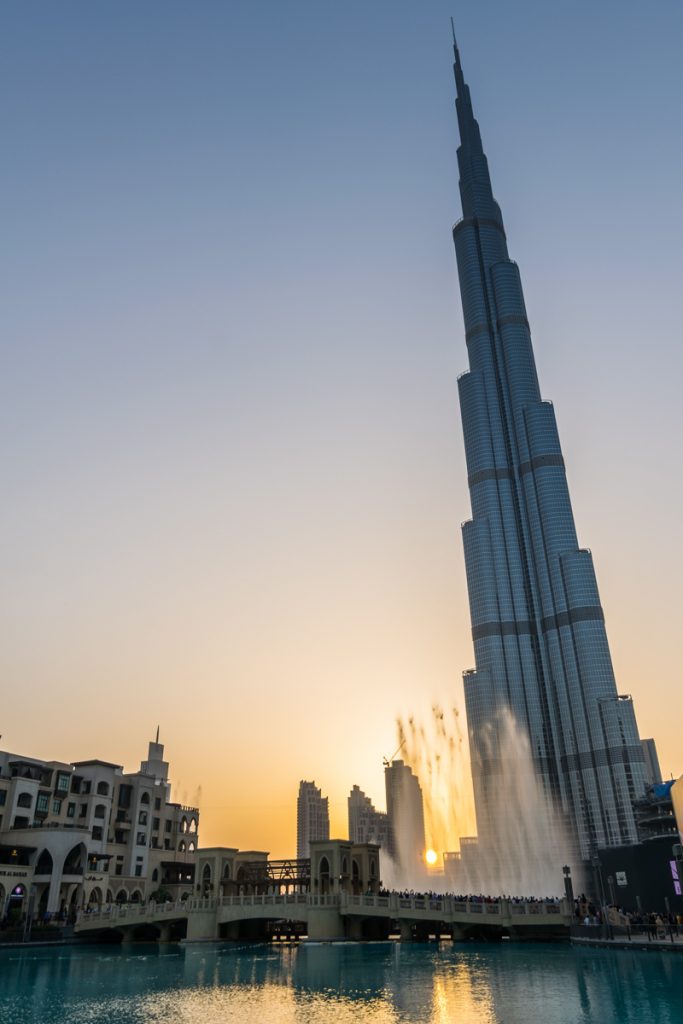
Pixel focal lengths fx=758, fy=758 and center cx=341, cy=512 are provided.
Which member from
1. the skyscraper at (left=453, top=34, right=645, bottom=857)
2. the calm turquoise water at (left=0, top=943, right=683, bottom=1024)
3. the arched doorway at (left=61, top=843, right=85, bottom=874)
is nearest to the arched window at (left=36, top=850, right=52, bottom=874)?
the arched doorway at (left=61, top=843, right=85, bottom=874)

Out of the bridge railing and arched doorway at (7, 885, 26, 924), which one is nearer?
the bridge railing

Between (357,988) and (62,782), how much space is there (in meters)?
65.1

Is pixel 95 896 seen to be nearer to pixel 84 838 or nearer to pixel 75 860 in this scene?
pixel 75 860

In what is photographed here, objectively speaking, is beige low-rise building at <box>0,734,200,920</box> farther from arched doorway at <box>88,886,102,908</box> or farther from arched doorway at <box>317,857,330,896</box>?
arched doorway at <box>317,857,330,896</box>

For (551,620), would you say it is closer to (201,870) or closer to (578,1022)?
(201,870)

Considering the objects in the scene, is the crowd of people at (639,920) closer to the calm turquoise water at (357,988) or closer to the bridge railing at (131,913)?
the calm turquoise water at (357,988)

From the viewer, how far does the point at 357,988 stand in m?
40.0

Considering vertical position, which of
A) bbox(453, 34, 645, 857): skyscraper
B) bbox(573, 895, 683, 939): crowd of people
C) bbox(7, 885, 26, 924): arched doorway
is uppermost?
bbox(453, 34, 645, 857): skyscraper

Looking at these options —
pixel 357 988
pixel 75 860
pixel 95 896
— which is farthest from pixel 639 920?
pixel 95 896

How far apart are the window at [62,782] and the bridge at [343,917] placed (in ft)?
67.7

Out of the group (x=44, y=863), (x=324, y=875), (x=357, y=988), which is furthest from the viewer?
(x=44, y=863)

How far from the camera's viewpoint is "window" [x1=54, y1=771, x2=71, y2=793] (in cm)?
9311

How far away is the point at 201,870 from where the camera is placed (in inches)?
3184

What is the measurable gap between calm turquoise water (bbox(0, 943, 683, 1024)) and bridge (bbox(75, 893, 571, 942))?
3647 mm
